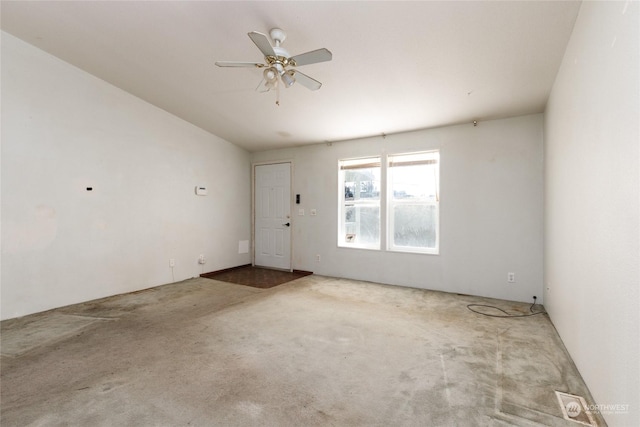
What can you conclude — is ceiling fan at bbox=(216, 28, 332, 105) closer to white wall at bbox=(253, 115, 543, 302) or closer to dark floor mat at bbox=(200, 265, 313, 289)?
white wall at bbox=(253, 115, 543, 302)

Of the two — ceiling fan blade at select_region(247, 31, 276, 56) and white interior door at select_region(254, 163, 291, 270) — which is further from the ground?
ceiling fan blade at select_region(247, 31, 276, 56)

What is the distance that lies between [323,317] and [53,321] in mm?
2820

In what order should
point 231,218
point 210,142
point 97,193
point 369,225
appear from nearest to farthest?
point 97,193 < point 369,225 < point 210,142 < point 231,218

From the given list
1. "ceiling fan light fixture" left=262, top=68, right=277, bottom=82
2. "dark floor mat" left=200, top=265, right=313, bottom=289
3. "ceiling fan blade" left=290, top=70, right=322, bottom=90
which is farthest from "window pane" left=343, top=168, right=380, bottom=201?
"ceiling fan light fixture" left=262, top=68, right=277, bottom=82

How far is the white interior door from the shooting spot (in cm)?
566

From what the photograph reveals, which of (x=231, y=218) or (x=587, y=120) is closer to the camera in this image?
(x=587, y=120)

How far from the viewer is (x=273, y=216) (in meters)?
5.85

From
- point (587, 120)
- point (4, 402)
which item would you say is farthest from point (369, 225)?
point (4, 402)

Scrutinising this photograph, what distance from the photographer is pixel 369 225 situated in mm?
4867

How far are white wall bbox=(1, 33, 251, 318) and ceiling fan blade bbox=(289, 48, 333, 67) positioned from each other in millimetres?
3003

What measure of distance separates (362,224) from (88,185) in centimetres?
392

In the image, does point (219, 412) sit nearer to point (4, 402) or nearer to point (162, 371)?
point (162, 371)

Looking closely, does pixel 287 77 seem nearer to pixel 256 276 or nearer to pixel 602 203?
pixel 602 203

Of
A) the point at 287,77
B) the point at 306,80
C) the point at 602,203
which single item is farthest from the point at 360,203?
the point at 602,203
